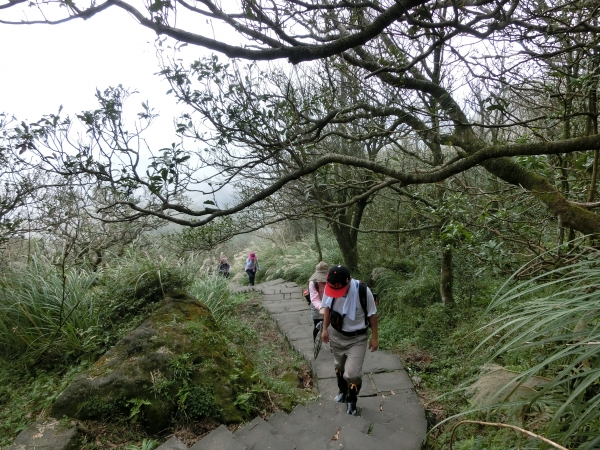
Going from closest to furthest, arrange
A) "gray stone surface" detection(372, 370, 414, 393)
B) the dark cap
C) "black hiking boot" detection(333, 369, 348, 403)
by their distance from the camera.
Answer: the dark cap < "black hiking boot" detection(333, 369, 348, 403) < "gray stone surface" detection(372, 370, 414, 393)

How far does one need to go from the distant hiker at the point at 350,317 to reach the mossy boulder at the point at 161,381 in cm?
112

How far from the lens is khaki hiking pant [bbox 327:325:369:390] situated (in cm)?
390

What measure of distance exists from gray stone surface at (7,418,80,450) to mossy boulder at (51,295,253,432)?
153mm

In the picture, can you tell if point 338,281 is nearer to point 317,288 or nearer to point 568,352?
point 317,288

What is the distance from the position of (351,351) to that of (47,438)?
107 inches

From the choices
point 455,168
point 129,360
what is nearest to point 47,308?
point 129,360

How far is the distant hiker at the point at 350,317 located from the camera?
12.7 ft

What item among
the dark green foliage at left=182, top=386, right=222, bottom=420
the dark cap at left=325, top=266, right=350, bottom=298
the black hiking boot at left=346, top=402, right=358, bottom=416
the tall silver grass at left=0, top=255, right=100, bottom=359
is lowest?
the black hiking boot at left=346, top=402, right=358, bottom=416

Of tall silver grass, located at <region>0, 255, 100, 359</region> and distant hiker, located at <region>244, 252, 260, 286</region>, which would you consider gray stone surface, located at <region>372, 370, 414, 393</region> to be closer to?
tall silver grass, located at <region>0, 255, 100, 359</region>

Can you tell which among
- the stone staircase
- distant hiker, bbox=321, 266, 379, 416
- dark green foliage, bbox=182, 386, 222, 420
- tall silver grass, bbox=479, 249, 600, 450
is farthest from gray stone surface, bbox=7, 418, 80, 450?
tall silver grass, bbox=479, 249, 600, 450

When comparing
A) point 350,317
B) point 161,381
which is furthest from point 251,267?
point 161,381

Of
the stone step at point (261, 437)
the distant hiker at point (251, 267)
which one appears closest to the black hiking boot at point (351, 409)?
the stone step at point (261, 437)

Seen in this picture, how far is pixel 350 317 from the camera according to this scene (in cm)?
388

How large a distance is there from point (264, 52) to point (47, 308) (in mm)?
4449
